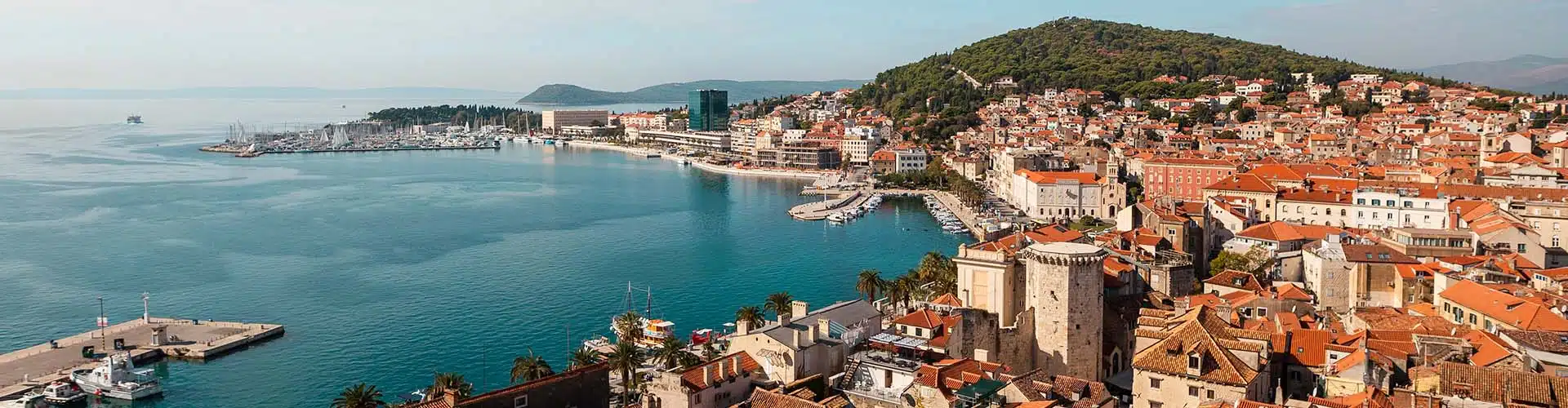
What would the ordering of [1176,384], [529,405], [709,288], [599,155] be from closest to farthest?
[529,405] → [1176,384] → [709,288] → [599,155]

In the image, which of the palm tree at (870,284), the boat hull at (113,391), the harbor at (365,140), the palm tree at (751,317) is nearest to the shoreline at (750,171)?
the harbor at (365,140)

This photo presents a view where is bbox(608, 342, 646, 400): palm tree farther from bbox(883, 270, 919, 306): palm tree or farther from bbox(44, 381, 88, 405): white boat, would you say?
bbox(44, 381, 88, 405): white boat

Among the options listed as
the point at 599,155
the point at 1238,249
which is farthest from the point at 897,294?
the point at 599,155

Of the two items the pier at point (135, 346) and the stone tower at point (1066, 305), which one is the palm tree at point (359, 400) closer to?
the pier at point (135, 346)

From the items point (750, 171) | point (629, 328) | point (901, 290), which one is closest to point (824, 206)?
point (750, 171)

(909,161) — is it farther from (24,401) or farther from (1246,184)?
(24,401)

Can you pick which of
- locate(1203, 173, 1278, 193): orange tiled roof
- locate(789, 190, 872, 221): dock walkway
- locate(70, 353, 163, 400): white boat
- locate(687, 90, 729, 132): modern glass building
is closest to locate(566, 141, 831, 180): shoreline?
locate(789, 190, 872, 221): dock walkway

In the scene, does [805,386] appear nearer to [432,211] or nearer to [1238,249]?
[1238,249]
